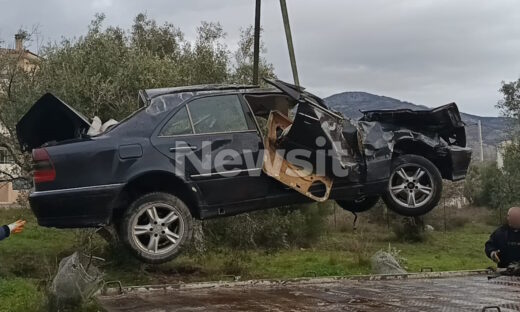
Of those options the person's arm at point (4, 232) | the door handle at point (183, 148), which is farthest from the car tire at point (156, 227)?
the person's arm at point (4, 232)

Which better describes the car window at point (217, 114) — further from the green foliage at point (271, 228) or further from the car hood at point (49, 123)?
the green foliage at point (271, 228)

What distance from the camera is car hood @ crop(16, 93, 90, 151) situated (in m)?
5.47

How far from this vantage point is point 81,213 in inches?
201

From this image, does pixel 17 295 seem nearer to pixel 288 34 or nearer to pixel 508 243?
pixel 288 34

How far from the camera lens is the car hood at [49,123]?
5469 mm

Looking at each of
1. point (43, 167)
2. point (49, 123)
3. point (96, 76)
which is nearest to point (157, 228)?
point (43, 167)

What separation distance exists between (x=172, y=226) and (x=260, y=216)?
9.02m

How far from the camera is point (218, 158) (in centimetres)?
541

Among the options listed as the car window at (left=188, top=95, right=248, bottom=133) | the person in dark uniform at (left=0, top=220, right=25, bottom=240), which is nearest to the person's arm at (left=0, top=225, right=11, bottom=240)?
the person in dark uniform at (left=0, top=220, right=25, bottom=240)

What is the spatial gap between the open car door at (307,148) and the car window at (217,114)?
302mm

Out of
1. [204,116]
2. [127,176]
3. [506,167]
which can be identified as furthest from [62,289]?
[506,167]

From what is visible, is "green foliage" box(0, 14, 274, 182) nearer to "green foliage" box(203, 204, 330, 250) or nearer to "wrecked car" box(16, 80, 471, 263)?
"green foliage" box(203, 204, 330, 250)

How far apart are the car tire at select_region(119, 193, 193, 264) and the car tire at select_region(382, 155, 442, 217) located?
6.36 ft

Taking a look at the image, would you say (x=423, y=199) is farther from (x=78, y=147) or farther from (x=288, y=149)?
(x=78, y=147)
